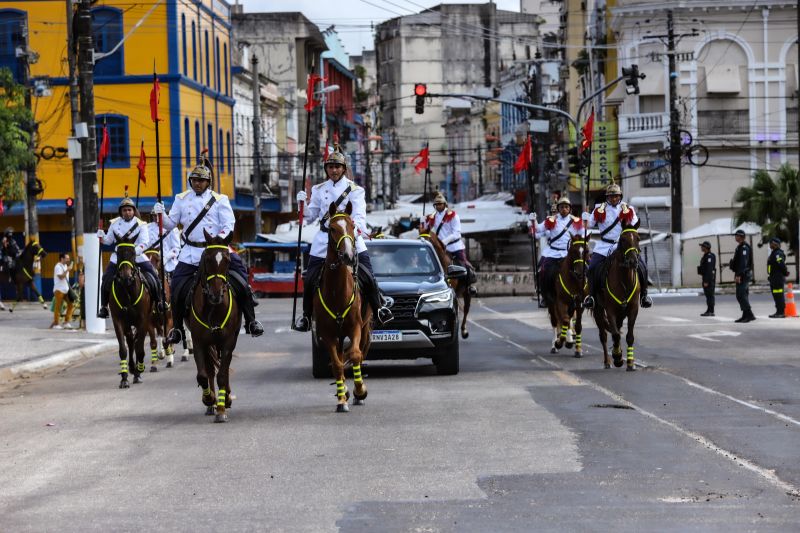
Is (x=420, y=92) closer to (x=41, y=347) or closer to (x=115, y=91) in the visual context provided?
(x=41, y=347)

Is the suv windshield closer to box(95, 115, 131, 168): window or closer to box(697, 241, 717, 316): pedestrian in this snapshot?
box(697, 241, 717, 316): pedestrian

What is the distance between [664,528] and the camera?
8508mm

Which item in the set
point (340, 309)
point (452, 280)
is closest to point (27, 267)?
→ point (452, 280)

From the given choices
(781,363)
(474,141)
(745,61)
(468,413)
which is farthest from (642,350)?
(474,141)

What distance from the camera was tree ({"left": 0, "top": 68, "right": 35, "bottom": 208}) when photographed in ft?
138

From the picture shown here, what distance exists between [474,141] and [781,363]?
115769 millimetres

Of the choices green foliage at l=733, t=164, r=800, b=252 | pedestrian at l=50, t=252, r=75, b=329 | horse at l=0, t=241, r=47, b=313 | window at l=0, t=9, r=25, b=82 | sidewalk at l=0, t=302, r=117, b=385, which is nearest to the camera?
sidewalk at l=0, t=302, r=117, b=385

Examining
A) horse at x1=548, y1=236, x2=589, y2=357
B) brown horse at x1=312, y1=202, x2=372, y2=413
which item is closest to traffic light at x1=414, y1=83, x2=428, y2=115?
horse at x1=548, y1=236, x2=589, y2=357

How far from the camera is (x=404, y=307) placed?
19.0 meters

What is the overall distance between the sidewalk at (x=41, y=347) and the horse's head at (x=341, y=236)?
28.0 ft

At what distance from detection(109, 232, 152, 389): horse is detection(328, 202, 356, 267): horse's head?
17.7ft

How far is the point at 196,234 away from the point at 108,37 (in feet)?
145

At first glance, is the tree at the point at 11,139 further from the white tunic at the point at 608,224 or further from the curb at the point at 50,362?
the white tunic at the point at 608,224

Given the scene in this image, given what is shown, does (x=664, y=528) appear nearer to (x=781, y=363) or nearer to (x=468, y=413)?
(x=468, y=413)
